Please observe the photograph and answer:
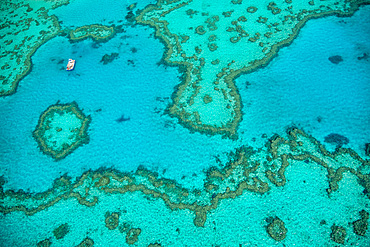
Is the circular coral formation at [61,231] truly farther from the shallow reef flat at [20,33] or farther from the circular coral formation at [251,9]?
the circular coral formation at [251,9]

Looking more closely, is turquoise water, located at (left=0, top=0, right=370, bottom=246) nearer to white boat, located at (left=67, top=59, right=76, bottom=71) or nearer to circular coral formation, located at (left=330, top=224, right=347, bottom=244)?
circular coral formation, located at (left=330, top=224, right=347, bottom=244)

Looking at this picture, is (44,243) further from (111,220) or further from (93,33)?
(93,33)

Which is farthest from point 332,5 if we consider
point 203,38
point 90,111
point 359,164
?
point 90,111

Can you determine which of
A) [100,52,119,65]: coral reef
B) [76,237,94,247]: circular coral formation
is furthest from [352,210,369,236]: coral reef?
[100,52,119,65]: coral reef

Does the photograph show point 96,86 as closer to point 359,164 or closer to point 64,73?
point 64,73

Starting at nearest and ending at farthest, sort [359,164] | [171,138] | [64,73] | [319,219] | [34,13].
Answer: [319,219]
[359,164]
[171,138]
[64,73]
[34,13]

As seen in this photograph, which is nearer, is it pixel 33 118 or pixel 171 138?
pixel 171 138

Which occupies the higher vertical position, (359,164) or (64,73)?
(64,73)
